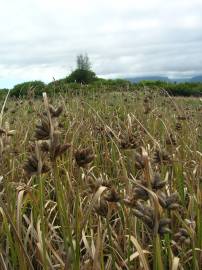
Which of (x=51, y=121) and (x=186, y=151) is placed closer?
(x=51, y=121)

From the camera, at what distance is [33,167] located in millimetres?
1319

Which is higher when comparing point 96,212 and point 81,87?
point 81,87

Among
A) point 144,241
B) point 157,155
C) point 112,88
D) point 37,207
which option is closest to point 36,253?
point 37,207

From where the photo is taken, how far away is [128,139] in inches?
70.9

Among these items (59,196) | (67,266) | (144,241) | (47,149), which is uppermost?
(47,149)

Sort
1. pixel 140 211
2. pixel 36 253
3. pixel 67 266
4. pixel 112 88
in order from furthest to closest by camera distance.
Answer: pixel 112 88 → pixel 36 253 → pixel 67 266 → pixel 140 211

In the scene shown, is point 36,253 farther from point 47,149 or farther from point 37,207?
point 47,149

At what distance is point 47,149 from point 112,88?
23.6 ft

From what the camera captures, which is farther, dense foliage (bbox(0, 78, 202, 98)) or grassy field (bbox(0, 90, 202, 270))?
dense foliage (bbox(0, 78, 202, 98))

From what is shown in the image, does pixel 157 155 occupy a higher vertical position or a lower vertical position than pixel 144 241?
higher

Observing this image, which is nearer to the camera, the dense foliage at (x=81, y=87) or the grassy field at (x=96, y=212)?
the grassy field at (x=96, y=212)

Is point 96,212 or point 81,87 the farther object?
point 81,87

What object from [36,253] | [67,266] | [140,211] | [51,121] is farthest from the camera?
[36,253]

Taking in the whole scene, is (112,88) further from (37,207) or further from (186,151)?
(37,207)
